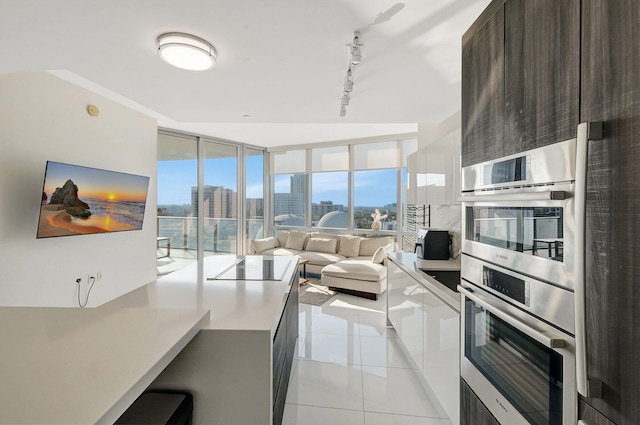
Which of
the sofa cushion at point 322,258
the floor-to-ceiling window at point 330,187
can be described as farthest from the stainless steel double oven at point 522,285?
the floor-to-ceiling window at point 330,187

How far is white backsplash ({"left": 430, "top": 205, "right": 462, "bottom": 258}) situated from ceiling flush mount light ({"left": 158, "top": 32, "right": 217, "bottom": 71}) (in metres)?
2.51

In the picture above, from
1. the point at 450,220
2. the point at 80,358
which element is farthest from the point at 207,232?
the point at 80,358

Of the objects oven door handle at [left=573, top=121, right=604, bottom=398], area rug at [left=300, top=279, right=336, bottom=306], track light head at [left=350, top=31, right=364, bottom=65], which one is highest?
track light head at [left=350, top=31, right=364, bottom=65]

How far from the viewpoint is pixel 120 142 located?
3.85m

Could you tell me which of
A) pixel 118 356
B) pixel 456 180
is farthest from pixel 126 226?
pixel 456 180

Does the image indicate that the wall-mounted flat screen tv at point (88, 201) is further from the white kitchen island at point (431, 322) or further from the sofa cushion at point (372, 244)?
the sofa cushion at point (372, 244)

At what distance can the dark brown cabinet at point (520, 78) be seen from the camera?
2.86ft

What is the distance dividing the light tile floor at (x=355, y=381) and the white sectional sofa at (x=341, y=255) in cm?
95

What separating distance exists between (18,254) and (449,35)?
12.8 feet

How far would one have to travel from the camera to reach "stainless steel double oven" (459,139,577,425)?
87 cm

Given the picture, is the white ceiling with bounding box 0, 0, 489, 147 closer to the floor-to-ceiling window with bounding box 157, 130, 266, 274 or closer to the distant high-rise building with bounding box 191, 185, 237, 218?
the floor-to-ceiling window with bounding box 157, 130, 266, 274

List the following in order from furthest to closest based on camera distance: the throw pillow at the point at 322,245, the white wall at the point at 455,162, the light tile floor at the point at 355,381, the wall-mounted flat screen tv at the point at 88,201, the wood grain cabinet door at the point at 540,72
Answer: the throw pillow at the point at 322,245 → the wall-mounted flat screen tv at the point at 88,201 → the white wall at the point at 455,162 → the light tile floor at the point at 355,381 → the wood grain cabinet door at the point at 540,72

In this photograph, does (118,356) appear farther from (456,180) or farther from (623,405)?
(456,180)

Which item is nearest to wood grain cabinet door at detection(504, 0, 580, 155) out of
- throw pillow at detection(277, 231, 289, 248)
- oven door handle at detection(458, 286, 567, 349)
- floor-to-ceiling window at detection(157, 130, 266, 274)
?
oven door handle at detection(458, 286, 567, 349)
